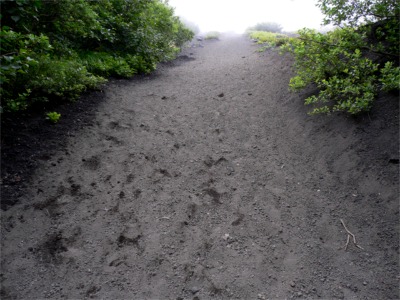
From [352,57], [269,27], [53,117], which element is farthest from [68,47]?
[269,27]

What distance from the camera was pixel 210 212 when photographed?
3244 mm

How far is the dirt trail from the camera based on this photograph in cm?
246

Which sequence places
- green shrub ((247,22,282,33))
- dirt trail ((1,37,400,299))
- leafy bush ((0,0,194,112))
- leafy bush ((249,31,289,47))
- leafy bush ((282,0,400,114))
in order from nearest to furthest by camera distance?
1. dirt trail ((1,37,400,299))
2. leafy bush ((0,0,194,112))
3. leafy bush ((282,0,400,114))
4. leafy bush ((249,31,289,47))
5. green shrub ((247,22,282,33))

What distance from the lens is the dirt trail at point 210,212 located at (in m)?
2.46

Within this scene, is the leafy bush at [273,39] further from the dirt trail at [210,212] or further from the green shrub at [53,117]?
the green shrub at [53,117]

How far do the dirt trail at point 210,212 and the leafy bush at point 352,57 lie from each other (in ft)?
1.22

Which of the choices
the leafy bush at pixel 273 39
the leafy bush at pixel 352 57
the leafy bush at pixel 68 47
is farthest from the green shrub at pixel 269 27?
the leafy bush at pixel 352 57

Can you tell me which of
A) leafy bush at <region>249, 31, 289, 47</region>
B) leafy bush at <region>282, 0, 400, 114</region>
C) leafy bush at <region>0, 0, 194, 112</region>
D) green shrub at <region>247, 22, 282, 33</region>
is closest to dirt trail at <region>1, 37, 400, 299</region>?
leafy bush at <region>282, 0, 400, 114</region>

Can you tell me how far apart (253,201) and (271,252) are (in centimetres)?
78

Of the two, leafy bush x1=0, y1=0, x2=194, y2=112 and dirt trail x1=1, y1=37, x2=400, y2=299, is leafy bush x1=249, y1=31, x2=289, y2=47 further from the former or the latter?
dirt trail x1=1, y1=37, x2=400, y2=299

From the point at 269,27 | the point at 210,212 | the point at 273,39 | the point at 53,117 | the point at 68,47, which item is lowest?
the point at 210,212

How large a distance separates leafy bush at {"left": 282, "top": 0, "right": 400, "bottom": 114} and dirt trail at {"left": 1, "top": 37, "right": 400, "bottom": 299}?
1.22ft

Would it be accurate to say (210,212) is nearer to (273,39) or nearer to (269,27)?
(273,39)

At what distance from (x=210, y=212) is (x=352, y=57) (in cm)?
339
